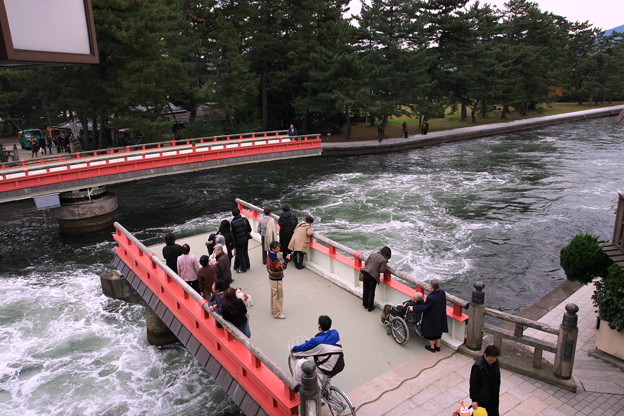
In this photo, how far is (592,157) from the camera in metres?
35.8

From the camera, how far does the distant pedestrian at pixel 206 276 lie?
8867 mm

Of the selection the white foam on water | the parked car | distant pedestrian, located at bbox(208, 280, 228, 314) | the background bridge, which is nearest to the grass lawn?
the background bridge

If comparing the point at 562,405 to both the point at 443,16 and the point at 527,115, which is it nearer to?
the point at 443,16

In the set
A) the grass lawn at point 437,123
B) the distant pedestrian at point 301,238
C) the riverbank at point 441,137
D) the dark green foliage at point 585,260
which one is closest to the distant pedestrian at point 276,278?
the distant pedestrian at point 301,238

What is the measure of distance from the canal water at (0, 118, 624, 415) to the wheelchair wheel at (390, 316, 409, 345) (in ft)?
13.7

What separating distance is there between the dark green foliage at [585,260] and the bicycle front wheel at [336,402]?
245 inches

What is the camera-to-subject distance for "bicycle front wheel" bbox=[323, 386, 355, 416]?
6.11m

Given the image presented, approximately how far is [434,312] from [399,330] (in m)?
0.77

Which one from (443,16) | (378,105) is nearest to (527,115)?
(443,16)

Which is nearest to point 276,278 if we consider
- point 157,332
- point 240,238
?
point 240,238

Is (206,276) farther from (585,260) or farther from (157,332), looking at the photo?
(585,260)

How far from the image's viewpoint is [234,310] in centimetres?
731

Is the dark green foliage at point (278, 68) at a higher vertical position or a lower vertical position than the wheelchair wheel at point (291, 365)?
higher

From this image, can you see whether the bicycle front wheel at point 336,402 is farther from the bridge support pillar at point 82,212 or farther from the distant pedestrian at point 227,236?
the bridge support pillar at point 82,212
